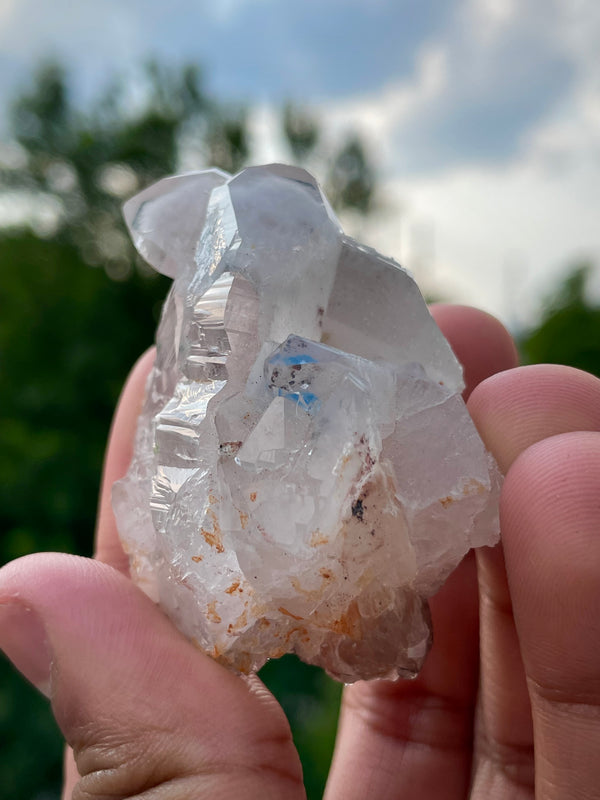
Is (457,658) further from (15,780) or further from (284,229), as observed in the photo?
(15,780)

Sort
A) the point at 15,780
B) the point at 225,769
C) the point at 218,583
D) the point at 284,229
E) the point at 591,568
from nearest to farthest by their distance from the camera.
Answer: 1. the point at 591,568
2. the point at 225,769
3. the point at 218,583
4. the point at 284,229
5. the point at 15,780

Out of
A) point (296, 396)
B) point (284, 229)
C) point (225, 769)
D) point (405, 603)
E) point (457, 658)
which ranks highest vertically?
point (284, 229)

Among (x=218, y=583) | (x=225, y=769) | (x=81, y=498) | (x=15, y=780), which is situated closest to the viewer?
(x=225, y=769)

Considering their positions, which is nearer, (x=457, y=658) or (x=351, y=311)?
(x=351, y=311)

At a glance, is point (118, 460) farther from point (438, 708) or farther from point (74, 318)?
point (74, 318)

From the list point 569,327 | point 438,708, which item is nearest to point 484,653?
point 438,708

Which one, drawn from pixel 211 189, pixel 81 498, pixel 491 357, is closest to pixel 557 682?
pixel 491 357
